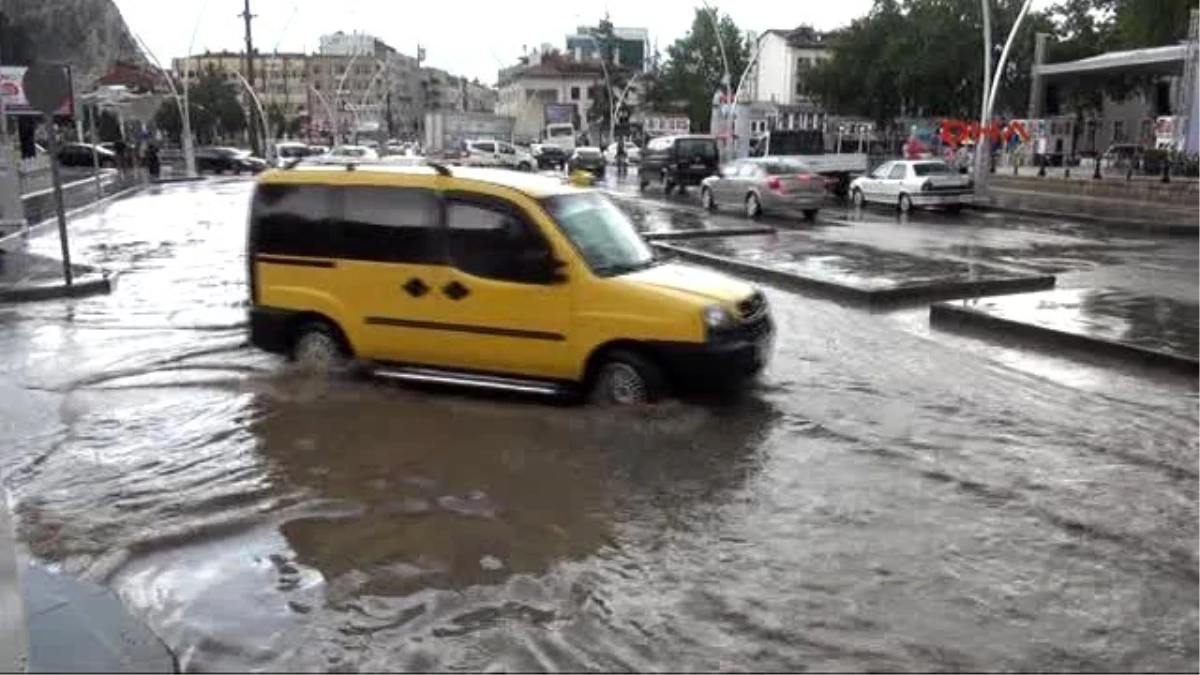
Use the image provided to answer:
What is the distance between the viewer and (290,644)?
15.9 ft

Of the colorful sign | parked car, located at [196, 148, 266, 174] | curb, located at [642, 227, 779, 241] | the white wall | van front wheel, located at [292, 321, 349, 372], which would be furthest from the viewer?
the white wall

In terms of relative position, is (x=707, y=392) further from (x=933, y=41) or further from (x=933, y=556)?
(x=933, y=41)

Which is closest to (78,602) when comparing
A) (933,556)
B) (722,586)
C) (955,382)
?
(722,586)

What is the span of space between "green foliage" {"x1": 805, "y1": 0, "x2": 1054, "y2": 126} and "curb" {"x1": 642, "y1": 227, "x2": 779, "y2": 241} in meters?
43.7

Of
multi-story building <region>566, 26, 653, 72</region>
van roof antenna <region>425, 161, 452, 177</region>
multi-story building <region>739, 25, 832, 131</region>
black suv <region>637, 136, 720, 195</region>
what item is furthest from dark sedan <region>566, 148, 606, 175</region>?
multi-story building <region>566, 26, 653, 72</region>

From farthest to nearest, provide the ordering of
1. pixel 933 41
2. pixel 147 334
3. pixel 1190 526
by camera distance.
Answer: pixel 933 41 < pixel 147 334 < pixel 1190 526

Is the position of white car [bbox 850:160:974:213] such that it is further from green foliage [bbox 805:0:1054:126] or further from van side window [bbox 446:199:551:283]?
green foliage [bbox 805:0:1054:126]

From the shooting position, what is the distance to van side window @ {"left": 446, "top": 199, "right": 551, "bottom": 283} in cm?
867

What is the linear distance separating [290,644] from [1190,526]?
488 centimetres

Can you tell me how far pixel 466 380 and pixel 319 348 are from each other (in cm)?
152

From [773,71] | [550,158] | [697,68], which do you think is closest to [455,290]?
[550,158]

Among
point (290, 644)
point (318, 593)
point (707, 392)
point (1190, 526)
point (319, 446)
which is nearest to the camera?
point (290, 644)

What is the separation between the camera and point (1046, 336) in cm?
1141

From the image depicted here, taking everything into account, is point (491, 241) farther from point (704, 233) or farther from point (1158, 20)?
point (1158, 20)
